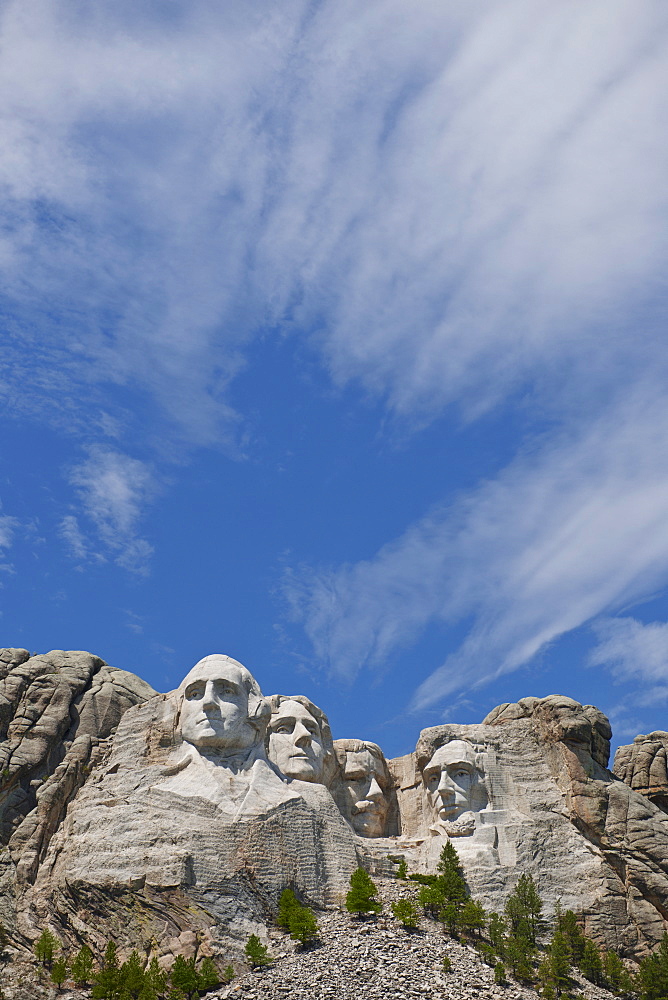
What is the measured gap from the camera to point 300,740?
37.8 metres

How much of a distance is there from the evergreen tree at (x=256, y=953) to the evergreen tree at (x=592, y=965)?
→ 917cm

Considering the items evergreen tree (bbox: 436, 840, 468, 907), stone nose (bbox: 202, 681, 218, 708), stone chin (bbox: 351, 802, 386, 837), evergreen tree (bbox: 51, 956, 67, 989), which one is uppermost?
stone nose (bbox: 202, 681, 218, 708)

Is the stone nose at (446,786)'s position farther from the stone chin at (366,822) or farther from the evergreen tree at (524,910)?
the evergreen tree at (524,910)

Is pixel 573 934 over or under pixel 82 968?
over

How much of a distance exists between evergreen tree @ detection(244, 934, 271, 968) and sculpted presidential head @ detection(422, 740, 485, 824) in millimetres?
9349

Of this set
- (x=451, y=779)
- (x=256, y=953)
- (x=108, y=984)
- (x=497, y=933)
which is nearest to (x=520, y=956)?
(x=497, y=933)

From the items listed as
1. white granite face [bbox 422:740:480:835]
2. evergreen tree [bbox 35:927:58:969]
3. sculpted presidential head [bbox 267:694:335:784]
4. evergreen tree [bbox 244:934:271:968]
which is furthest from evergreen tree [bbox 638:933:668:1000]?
evergreen tree [bbox 35:927:58:969]

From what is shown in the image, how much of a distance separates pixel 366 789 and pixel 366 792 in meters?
0.14

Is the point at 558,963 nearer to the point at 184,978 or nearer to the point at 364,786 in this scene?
the point at 364,786

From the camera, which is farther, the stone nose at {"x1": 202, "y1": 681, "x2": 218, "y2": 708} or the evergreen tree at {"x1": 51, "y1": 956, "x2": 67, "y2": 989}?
the stone nose at {"x1": 202, "y1": 681, "x2": 218, "y2": 708}

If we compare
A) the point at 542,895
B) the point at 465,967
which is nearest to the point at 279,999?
the point at 465,967

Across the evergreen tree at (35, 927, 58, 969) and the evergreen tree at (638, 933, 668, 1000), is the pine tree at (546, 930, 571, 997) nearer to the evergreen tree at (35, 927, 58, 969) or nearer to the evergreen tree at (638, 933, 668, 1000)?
the evergreen tree at (638, 933, 668, 1000)

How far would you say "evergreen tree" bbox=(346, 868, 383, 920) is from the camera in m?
32.3

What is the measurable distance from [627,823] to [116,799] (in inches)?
600
